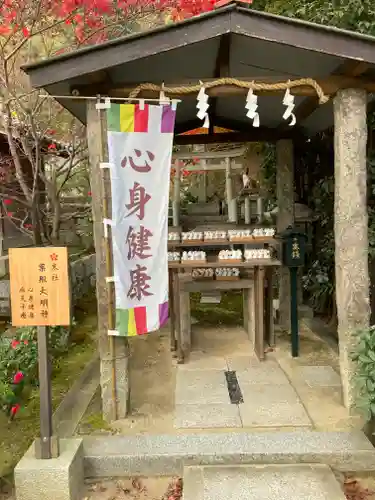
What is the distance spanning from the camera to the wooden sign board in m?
3.67

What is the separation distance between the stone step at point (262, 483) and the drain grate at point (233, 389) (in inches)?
46.1

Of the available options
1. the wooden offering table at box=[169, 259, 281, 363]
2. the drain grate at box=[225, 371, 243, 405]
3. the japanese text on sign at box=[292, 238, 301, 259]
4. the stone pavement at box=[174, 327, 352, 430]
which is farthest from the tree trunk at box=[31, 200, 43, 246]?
the japanese text on sign at box=[292, 238, 301, 259]

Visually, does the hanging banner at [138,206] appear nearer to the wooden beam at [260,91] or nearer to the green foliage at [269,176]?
the wooden beam at [260,91]

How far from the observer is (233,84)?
4551mm

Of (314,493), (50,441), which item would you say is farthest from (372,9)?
(50,441)

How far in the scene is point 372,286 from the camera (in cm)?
660

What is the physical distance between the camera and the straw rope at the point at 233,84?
4.45 m

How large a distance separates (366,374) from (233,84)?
10.3 ft

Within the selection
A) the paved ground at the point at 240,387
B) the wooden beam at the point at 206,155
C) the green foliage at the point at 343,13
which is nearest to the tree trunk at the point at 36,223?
the paved ground at the point at 240,387

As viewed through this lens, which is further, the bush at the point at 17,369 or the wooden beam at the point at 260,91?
the bush at the point at 17,369

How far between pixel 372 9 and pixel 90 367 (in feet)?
20.9

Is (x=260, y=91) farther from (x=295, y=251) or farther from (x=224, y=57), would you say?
(x=295, y=251)

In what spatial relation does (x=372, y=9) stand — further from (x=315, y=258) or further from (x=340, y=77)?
(x=315, y=258)

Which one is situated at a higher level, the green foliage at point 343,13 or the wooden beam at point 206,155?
the green foliage at point 343,13
